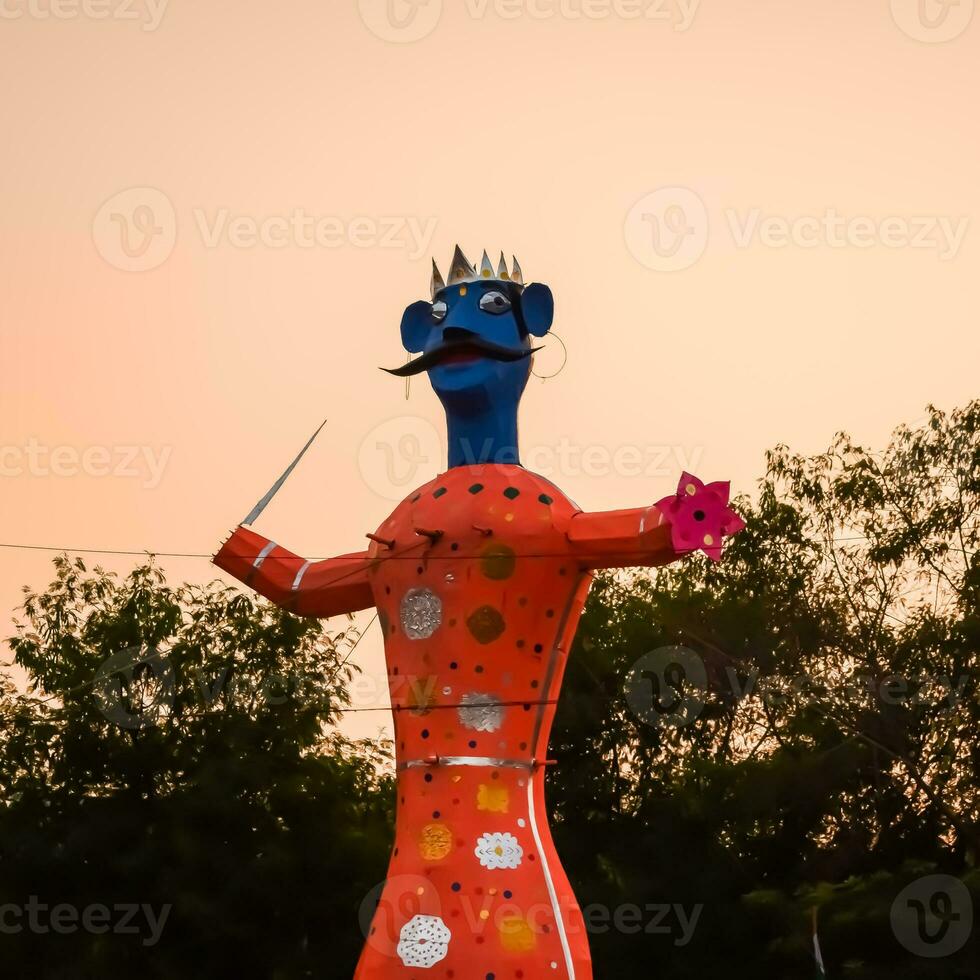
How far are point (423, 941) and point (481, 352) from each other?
403 cm

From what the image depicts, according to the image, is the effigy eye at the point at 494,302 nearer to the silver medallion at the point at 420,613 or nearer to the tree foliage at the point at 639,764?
the silver medallion at the point at 420,613

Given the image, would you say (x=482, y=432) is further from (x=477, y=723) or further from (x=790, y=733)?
(x=790, y=733)

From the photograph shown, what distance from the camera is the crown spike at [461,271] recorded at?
1492cm

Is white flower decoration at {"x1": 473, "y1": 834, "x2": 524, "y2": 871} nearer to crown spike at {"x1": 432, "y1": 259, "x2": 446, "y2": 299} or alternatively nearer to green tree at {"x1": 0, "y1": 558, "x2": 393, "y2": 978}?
crown spike at {"x1": 432, "y1": 259, "x2": 446, "y2": 299}

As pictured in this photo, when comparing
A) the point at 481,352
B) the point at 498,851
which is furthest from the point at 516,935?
the point at 481,352

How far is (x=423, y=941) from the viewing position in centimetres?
1355

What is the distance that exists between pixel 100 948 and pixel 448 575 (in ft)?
34.9

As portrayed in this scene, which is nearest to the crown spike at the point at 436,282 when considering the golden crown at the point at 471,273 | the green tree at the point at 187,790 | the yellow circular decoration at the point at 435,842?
the golden crown at the point at 471,273

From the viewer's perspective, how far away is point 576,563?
14.2m

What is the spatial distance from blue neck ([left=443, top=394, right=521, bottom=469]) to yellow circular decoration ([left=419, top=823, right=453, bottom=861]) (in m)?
2.61

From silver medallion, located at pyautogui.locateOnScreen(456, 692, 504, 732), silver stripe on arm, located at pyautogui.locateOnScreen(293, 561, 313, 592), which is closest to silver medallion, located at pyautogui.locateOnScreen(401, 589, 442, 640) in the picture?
silver medallion, located at pyautogui.locateOnScreen(456, 692, 504, 732)

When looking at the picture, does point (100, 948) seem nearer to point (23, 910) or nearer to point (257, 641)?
point (23, 910)

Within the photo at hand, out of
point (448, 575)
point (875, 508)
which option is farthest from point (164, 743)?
point (448, 575)

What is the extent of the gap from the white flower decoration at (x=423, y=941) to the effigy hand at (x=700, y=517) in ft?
9.46
